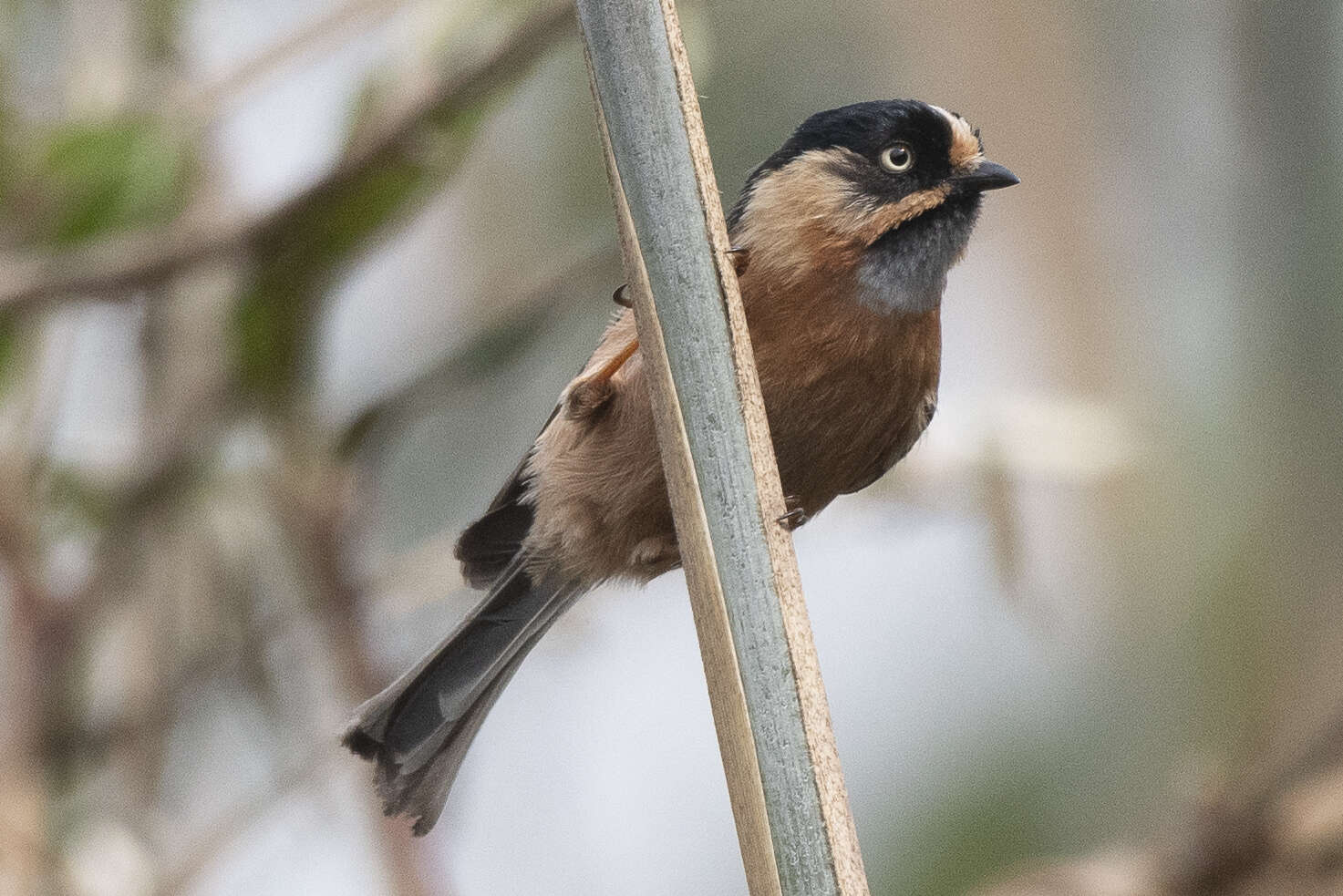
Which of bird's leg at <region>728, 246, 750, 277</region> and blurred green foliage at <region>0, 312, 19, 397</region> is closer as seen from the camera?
bird's leg at <region>728, 246, 750, 277</region>

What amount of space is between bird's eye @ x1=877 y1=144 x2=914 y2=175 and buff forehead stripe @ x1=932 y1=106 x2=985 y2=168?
64mm

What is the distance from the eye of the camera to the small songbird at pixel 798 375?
86.3 inches

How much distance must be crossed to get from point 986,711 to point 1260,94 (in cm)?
168

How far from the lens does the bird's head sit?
7.23 ft

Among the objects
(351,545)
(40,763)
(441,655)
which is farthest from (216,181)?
(441,655)

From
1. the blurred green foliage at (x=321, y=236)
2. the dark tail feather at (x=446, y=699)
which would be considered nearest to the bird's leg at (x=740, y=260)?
the dark tail feather at (x=446, y=699)

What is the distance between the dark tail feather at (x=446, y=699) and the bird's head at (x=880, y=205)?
29.4 inches

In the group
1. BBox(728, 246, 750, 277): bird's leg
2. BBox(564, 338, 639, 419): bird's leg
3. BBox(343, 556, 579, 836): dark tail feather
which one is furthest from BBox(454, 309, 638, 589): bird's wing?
BBox(728, 246, 750, 277): bird's leg

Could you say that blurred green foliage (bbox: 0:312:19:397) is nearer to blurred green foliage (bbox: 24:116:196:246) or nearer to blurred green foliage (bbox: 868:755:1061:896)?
blurred green foliage (bbox: 24:116:196:246)

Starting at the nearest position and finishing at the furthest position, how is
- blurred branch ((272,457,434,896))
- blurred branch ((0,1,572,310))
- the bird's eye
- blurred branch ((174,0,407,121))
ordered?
the bird's eye < blurred branch ((0,1,572,310)) < blurred branch ((272,457,434,896)) < blurred branch ((174,0,407,121))

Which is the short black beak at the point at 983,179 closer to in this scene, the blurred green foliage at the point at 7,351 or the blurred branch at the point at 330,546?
the blurred branch at the point at 330,546

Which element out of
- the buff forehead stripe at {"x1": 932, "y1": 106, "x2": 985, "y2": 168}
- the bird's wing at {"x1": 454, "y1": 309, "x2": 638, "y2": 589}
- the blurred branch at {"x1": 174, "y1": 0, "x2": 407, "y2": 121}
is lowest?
the bird's wing at {"x1": 454, "y1": 309, "x2": 638, "y2": 589}

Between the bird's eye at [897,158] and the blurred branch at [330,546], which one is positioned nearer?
the bird's eye at [897,158]

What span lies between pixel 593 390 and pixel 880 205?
1.73 ft
